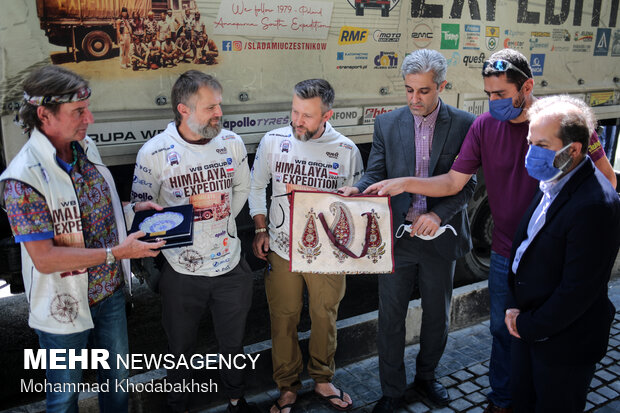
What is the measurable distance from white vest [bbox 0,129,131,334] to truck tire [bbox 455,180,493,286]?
3908 mm

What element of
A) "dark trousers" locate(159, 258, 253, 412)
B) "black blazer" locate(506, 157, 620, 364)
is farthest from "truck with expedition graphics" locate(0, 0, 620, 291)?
"black blazer" locate(506, 157, 620, 364)

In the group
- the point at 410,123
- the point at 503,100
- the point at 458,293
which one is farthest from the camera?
the point at 458,293

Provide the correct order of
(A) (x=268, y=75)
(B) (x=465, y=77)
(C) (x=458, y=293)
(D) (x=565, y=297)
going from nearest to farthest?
1. (D) (x=565, y=297)
2. (A) (x=268, y=75)
3. (C) (x=458, y=293)
4. (B) (x=465, y=77)

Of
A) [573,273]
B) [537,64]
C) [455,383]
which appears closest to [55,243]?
[573,273]

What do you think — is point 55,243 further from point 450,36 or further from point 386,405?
point 450,36

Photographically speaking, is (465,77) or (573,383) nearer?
(573,383)

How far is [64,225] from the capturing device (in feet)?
8.09

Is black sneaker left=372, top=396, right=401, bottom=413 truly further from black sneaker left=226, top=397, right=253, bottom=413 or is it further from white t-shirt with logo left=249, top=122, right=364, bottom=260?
white t-shirt with logo left=249, top=122, right=364, bottom=260

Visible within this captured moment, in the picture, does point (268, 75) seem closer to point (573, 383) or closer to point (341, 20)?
point (341, 20)

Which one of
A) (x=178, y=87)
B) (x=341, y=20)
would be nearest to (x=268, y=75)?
(x=341, y=20)

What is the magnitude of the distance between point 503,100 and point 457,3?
2181 mm

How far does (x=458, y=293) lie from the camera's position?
4.52 metres

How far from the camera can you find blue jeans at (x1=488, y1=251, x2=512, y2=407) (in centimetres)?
316

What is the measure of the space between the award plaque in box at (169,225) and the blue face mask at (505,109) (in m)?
1.70
